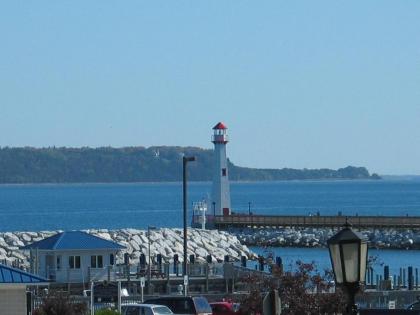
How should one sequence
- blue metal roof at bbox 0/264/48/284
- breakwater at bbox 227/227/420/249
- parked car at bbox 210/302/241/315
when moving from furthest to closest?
breakwater at bbox 227/227/420/249 → parked car at bbox 210/302/241/315 → blue metal roof at bbox 0/264/48/284

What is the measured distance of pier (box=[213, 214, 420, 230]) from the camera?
93.1 meters

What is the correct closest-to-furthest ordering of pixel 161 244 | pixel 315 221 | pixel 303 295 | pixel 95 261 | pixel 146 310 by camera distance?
pixel 303 295 < pixel 146 310 < pixel 95 261 < pixel 161 244 < pixel 315 221

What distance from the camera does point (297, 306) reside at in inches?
955

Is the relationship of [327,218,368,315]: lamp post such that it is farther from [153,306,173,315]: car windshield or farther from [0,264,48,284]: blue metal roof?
[153,306,173,315]: car windshield

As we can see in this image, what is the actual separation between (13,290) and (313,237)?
69.4 metres

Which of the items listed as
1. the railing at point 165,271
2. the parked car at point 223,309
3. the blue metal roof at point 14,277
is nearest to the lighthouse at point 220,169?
the railing at point 165,271

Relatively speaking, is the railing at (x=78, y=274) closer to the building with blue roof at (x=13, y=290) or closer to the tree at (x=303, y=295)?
the tree at (x=303, y=295)

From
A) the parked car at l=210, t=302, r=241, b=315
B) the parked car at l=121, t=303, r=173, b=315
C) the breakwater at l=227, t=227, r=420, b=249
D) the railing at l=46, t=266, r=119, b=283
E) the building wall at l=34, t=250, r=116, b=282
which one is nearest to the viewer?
the parked car at l=121, t=303, r=173, b=315

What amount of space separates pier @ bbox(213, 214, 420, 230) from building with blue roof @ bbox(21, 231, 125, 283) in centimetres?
4551

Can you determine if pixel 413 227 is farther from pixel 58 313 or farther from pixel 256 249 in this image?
pixel 58 313

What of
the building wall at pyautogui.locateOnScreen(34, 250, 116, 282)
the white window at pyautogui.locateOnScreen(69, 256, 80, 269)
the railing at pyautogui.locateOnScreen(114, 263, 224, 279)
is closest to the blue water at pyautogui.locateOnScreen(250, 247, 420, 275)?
the railing at pyautogui.locateOnScreen(114, 263, 224, 279)

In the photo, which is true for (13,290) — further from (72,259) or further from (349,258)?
(72,259)

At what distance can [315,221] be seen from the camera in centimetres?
9838

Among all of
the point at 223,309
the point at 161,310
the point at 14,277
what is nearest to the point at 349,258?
the point at 14,277
